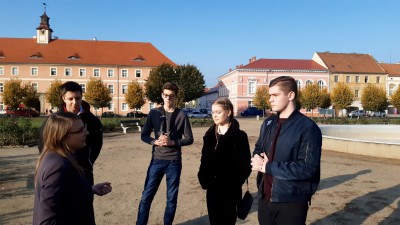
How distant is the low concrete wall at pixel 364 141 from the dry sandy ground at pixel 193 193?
59cm

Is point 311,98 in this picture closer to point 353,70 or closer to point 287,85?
point 353,70

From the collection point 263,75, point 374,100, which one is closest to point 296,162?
point 374,100

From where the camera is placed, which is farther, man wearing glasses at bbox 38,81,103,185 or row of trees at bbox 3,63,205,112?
row of trees at bbox 3,63,205,112

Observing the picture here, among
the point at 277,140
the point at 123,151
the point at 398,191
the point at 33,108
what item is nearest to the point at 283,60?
the point at 33,108

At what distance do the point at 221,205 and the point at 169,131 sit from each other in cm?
136

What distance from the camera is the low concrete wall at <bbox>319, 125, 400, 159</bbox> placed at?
38.9ft

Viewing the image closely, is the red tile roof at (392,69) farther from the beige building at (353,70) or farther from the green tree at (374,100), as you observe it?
the green tree at (374,100)

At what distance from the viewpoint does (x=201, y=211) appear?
5.78 metres

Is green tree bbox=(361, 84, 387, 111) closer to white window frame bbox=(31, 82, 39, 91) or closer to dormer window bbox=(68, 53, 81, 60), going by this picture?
dormer window bbox=(68, 53, 81, 60)

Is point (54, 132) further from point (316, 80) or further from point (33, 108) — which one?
point (316, 80)

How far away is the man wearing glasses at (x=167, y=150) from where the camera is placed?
444cm

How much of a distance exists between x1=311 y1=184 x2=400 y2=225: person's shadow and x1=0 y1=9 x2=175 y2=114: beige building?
2228 inches

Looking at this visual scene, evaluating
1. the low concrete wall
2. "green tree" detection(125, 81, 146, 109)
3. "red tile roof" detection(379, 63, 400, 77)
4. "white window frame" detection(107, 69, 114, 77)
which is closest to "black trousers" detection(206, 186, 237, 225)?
the low concrete wall

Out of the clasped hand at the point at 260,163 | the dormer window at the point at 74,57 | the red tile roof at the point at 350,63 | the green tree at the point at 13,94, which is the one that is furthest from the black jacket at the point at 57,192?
the red tile roof at the point at 350,63
